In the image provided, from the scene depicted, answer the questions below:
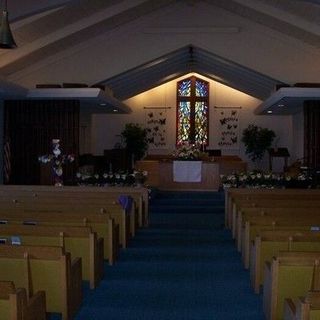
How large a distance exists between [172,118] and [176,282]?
15358 mm

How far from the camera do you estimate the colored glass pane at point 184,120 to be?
20.1 metres

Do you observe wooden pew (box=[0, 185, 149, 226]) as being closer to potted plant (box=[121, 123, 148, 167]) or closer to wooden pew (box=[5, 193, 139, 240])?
wooden pew (box=[5, 193, 139, 240])

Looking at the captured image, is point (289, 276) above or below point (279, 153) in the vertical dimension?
below

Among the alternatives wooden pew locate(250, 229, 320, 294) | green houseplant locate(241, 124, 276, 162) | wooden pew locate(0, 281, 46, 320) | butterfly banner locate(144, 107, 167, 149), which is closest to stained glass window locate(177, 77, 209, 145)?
butterfly banner locate(144, 107, 167, 149)

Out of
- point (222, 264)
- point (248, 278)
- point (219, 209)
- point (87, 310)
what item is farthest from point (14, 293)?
point (219, 209)

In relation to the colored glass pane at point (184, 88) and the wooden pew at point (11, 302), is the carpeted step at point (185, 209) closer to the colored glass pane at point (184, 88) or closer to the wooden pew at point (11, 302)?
→ the wooden pew at point (11, 302)

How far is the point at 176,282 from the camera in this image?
4.99 metres

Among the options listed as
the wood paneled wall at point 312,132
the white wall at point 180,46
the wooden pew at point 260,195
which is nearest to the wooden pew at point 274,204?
the wooden pew at point 260,195

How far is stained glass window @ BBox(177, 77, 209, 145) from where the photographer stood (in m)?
20.1

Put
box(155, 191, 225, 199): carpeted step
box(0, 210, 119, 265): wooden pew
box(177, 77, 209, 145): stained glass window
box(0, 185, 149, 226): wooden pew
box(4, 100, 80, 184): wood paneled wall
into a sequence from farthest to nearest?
box(177, 77, 209, 145): stained glass window < box(4, 100, 80, 184): wood paneled wall < box(155, 191, 225, 199): carpeted step < box(0, 185, 149, 226): wooden pew < box(0, 210, 119, 265): wooden pew

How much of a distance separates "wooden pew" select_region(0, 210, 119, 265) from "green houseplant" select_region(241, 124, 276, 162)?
13612 mm

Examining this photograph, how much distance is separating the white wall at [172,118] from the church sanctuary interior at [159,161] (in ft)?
0.17

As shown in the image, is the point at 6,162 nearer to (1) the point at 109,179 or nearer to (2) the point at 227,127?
(1) the point at 109,179

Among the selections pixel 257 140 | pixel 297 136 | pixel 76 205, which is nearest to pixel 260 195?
pixel 76 205
